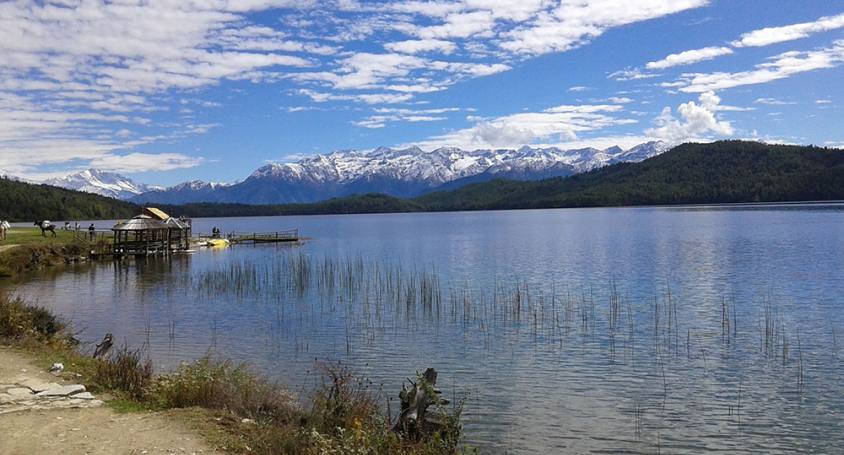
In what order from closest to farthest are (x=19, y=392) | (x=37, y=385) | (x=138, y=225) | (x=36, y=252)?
(x=19, y=392), (x=37, y=385), (x=36, y=252), (x=138, y=225)

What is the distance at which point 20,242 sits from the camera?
54.3 m

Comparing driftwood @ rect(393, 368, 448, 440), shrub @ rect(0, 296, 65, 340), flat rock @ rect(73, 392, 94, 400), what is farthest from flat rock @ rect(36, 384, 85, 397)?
shrub @ rect(0, 296, 65, 340)

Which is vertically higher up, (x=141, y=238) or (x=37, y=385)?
(x=141, y=238)

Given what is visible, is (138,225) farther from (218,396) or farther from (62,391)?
(218,396)

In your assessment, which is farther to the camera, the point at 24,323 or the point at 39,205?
the point at 39,205

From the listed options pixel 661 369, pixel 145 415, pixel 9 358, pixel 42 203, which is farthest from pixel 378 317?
pixel 42 203

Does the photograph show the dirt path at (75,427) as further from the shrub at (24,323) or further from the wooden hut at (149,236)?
the wooden hut at (149,236)

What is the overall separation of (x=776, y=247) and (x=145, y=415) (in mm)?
58094

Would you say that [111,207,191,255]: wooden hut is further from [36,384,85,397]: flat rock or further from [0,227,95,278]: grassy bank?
[36,384,85,397]: flat rock

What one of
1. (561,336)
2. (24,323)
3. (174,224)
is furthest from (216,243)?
(561,336)

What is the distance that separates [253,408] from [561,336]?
13564 millimetres

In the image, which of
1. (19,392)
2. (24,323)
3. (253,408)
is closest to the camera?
(19,392)

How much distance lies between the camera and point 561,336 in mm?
22672

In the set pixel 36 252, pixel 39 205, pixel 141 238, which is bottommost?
pixel 36 252
